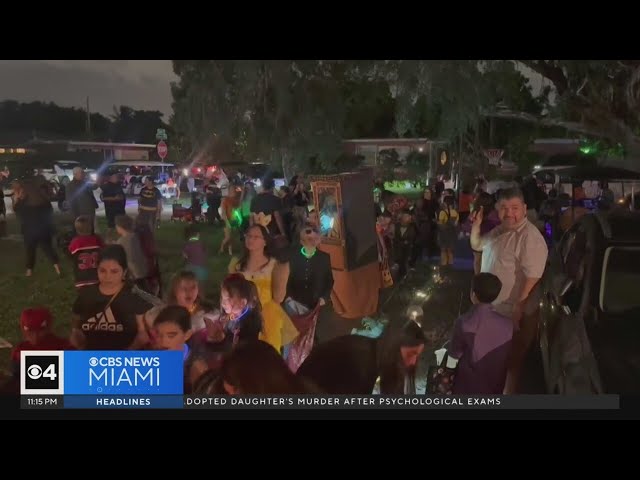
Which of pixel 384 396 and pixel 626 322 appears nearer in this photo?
pixel 626 322

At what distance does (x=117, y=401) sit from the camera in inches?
152

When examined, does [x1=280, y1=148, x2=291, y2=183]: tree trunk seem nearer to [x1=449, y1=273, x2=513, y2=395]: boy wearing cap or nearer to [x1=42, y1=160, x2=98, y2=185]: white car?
[x1=42, y1=160, x2=98, y2=185]: white car

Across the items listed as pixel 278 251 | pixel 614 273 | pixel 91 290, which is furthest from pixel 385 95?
pixel 91 290

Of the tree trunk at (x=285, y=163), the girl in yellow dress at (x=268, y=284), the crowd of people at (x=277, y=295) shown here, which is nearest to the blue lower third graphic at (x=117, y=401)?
the crowd of people at (x=277, y=295)

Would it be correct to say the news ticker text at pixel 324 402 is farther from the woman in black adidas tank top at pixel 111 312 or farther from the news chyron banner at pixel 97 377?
the woman in black adidas tank top at pixel 111 312

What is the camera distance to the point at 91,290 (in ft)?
12.8

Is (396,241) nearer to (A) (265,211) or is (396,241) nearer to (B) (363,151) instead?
(B) (363,151)

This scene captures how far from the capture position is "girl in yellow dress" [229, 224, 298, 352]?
395 cm

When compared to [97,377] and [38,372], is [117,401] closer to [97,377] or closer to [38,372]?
[97,377]

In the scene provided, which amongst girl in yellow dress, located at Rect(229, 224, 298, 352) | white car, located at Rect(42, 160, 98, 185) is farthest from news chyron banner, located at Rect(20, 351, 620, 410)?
white car, located at Rect(42, 160, 98, 185)

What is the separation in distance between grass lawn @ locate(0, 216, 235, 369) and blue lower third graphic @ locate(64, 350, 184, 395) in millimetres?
243

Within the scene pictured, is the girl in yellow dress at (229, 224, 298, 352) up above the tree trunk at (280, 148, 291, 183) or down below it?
below

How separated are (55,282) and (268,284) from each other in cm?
144

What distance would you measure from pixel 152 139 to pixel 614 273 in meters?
3.18
